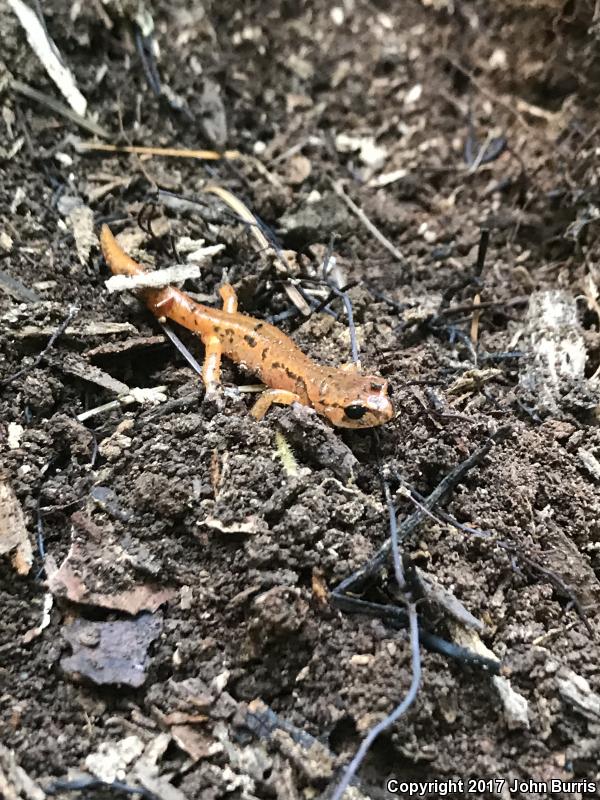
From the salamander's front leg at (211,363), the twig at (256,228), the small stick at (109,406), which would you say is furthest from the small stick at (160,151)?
the small stick at (109,406)

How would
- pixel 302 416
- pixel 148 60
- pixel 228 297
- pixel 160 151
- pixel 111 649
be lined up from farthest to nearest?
1. pixel 148 60
2. pixel 160 151
3. pixel 228 297
4. pixel 302 416
5. pixel 111 649

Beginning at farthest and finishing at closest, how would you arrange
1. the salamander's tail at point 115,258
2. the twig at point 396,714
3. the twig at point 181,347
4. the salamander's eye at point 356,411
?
the salamander's tail at point 115,258 → the twig at point 181,347 → the salamander's eye at point 356,411 → the twig at point 396,714

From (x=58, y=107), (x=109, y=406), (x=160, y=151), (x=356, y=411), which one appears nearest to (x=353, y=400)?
(x=356, y=411)

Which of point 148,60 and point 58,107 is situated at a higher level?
point 148,60

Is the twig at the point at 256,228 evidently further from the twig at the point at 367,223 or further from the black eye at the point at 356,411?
the black eye at the point at 356,411

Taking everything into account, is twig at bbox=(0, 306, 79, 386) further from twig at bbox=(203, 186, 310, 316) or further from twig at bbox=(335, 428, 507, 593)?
twig at bbox=(335, 428, 507, 593)

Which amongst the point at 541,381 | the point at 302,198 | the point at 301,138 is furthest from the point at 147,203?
the point at 541,381

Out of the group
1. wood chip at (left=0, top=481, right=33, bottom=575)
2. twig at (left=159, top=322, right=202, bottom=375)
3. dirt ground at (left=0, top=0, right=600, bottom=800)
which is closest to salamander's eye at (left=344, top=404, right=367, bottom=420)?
dirt ground at (left=0, top=0, right=600, bottom=800)

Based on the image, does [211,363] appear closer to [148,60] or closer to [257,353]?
[257,353]
